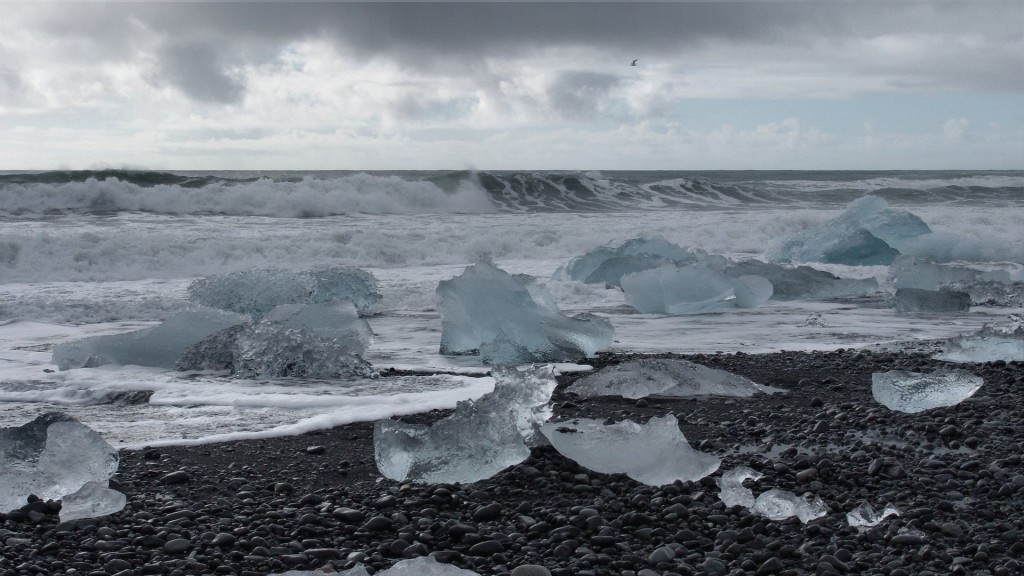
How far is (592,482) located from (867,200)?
10.6 meters

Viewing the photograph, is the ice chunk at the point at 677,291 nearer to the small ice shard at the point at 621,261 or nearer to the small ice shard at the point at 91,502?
the small ice shard at the point at 621,261

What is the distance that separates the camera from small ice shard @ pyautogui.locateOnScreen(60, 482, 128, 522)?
295cm

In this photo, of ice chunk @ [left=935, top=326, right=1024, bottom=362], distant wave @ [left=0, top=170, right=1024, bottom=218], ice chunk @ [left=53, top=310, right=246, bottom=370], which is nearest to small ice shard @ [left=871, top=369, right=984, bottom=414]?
ice chunk @ [left=935, top=326, right=1024, bottom=362]

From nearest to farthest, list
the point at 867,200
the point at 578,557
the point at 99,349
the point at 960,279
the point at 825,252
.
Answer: the point at 578,557
the point at 99,349
the point at 960,279
the point at 825,252
the point at 867,200

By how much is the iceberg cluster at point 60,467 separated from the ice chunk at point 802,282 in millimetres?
6782

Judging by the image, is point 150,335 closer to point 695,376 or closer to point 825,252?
point 695,376

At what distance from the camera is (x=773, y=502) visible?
3.06 meters

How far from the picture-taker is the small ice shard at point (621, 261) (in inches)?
382

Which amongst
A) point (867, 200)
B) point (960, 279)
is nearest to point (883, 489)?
point (960, 279)

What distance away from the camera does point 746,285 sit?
8.30m

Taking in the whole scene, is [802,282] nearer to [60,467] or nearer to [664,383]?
[664,383]

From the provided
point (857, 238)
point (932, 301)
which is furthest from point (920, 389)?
point (857, 238)

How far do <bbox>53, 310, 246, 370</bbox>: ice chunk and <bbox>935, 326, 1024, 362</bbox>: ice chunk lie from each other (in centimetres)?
465

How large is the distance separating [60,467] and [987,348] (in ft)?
16.9
